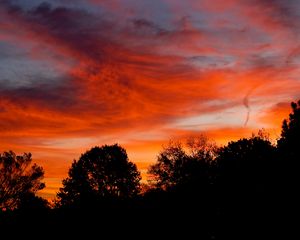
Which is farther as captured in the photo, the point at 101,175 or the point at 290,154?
the point at 101,175

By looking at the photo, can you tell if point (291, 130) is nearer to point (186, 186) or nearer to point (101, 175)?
point (186, 186)

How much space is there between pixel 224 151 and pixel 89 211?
138ft

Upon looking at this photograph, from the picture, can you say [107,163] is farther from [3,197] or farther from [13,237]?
[13,237]

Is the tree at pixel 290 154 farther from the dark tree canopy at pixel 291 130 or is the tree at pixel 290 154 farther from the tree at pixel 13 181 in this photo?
the tree at pixel 13 181

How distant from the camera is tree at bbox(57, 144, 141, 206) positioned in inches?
3440

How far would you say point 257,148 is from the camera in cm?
8256

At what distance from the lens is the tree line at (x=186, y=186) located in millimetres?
39781

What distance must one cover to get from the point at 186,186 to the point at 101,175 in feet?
119

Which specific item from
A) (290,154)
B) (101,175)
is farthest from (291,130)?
(101,175)

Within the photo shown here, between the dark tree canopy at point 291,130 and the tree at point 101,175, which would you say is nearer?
the dark tree canopy at point 291,130

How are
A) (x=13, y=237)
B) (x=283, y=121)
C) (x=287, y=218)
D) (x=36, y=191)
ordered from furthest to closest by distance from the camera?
(x=36, y=191) → (x=283, y=121) → (x=13, y=237) → (x=287, y=218)

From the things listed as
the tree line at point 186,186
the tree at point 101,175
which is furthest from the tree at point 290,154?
the tree at point 101,175

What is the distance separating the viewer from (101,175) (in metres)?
87.4

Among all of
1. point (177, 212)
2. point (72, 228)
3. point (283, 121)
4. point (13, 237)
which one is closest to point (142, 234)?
point (177, 212)
